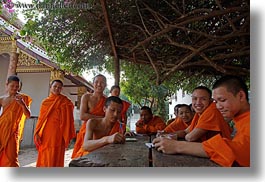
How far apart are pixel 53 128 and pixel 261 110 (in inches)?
65.7

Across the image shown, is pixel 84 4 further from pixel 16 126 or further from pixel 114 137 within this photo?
pixel 114 137

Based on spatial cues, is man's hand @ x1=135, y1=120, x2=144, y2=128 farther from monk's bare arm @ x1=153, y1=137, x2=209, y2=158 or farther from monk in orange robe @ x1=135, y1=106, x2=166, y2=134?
monk's bare arm @ x1=153, y1=137, x2=209, y2=158

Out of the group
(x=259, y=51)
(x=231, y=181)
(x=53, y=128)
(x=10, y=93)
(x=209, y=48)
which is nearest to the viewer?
(x=231, y=181)

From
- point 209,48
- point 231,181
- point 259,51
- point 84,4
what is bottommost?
point 231,181

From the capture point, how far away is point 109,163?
83 cm

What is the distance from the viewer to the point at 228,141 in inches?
31.4

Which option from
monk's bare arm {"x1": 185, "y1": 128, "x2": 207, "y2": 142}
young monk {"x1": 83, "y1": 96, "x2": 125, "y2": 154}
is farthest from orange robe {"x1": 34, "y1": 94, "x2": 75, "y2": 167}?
monk's bare arm {"x1": 185, "y1": 128, "x2": 207, "y2": 142}

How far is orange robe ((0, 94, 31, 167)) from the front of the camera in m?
1.88

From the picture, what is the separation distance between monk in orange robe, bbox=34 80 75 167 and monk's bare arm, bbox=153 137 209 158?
54.4 inches

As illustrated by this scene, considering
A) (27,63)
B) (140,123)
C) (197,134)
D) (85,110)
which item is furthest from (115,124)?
(27,63)

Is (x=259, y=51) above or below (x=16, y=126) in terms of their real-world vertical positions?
above

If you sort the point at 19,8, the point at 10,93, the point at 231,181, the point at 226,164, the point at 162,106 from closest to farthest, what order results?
the point at 226,164 → the point at 231,181 → the point at 19,8 → the point at 10,93 → the point at 162,106

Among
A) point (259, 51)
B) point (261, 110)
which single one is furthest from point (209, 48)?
point (261, 110)

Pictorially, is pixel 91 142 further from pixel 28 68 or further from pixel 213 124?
pixel 28 68
